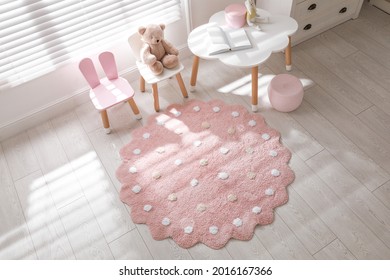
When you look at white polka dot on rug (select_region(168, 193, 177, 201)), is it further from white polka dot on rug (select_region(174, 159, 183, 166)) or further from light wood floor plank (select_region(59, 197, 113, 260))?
light wood floor plank (select_region(59, 197, 113, 260))

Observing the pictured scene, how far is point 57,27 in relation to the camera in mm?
2381

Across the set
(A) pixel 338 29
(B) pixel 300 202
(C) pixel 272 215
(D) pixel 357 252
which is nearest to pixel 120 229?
(C) pixel 272 215

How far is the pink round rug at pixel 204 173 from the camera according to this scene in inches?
85.7

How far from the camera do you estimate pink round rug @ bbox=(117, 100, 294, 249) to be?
218 cm

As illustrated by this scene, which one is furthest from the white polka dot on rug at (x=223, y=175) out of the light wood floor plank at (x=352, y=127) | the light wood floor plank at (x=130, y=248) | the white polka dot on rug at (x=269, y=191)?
the light wood floor plank at (x=352, y=127)

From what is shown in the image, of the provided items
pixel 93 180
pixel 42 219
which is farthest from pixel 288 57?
pixel 42 219

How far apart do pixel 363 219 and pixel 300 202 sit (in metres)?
0.34

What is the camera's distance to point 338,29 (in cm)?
314

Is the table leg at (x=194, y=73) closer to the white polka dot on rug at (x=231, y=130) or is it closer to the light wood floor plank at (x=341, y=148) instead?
the white polka dot on rug at (x=231, y=130)

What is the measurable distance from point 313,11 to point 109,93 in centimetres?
163

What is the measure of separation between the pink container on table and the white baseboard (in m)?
0.81

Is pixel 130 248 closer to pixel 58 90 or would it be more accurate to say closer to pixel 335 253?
pixel 335 253

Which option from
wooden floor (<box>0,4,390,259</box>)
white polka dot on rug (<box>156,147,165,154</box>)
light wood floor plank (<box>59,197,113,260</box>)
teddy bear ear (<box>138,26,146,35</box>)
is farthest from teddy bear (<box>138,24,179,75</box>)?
light wood floor plank (<box>59,197,113,260</box>)

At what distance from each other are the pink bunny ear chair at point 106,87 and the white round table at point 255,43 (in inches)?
20.4
